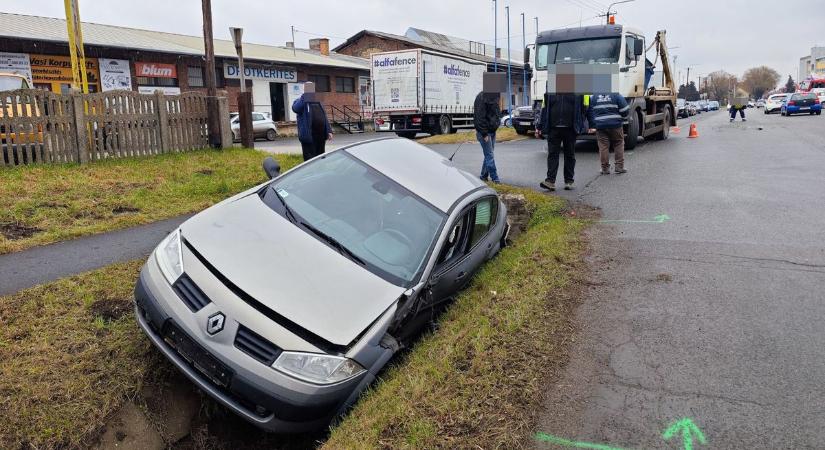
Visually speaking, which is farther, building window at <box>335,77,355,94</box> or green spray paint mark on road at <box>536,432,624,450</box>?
building window at <box>335,77,355,94</box>

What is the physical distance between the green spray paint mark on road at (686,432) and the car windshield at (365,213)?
5.71 ft

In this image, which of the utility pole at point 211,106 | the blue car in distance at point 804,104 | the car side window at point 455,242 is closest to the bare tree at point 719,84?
the blue car in distance at point 804,104

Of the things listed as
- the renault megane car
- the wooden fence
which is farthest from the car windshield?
the wooden fence

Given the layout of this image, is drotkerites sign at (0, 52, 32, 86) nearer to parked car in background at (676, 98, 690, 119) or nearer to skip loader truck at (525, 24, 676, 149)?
skip loader truck at (525, 24, 676, 149)

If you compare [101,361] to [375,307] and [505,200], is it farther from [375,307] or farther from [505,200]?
[505,200]

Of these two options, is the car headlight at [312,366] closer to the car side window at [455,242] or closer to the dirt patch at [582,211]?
the car side window at [455,242]

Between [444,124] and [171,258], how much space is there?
24.8m

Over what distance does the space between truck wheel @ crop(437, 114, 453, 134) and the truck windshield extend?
1278 cm

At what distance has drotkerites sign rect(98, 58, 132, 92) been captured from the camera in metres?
26.2

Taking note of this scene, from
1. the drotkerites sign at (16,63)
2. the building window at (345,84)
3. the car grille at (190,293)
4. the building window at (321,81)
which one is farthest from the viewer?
the building window at (345,84)

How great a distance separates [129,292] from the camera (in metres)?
4.90

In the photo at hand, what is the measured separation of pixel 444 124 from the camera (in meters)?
27.9

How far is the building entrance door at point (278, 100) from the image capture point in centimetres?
3581

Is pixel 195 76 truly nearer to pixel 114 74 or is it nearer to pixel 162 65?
pixel 162 65
